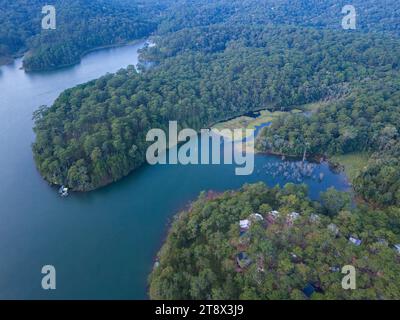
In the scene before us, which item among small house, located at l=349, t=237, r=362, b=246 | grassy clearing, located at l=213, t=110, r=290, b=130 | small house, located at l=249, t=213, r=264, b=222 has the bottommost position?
small house, located at l=349, t=237, r=362, b=246

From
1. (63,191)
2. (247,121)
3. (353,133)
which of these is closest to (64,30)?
(247,121)

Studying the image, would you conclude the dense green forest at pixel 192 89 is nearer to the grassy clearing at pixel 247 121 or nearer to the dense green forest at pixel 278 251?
the grassy clearing at pixel 247 121

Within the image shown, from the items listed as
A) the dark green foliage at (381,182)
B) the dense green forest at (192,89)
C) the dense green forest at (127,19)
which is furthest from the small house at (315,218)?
the dense green forest at (127,19)

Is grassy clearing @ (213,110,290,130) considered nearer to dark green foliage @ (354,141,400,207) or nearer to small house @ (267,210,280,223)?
dark green foliage @ (354,141,400,207)

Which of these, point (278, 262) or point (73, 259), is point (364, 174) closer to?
point (278, 262)

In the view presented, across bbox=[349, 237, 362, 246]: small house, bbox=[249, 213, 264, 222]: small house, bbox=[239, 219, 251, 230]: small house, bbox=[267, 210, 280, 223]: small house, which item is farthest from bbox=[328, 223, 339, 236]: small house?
bbox=[239, 219, 251, 230]: small house
